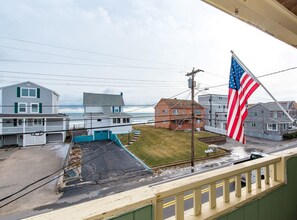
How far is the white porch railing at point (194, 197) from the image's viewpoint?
75 centimetres

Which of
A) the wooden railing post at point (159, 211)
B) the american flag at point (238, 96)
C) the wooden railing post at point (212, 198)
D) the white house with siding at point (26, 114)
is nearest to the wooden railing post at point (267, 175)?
the wooden railing post at point (212, 198)

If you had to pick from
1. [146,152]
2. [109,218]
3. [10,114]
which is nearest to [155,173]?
[146,152]

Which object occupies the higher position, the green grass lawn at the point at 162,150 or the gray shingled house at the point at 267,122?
the gray shingled house at the point at 267,122

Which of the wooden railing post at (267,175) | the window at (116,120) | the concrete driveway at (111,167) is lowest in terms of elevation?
the concrete driveway at (111,167)

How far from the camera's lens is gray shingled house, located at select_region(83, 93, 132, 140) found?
1834cm

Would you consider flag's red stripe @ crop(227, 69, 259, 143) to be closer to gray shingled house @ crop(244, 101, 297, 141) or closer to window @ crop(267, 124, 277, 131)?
gray shingled house @ crop(244, 101, 297, 141)

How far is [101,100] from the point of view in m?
19.9

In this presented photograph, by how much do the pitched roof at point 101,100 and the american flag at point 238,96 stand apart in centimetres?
1809

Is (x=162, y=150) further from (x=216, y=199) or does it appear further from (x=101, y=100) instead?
(x=216, y=199)

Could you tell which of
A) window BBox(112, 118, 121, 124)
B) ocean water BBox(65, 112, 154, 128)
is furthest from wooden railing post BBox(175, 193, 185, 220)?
window BBox(112, 118, 121, 124)

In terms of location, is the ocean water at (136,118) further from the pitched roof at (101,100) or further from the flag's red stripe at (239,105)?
the flag's red stripe at (239,105)

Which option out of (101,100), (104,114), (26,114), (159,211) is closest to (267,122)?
(104,114)

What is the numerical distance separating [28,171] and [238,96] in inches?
447

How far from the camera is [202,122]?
78.8 ft
